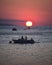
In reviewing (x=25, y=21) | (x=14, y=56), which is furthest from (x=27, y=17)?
(x=14, y=56)

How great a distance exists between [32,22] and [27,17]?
0.29 ft

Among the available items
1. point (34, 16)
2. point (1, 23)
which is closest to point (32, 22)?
point (34, 16)

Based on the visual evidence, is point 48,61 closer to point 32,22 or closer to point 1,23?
point 32,22

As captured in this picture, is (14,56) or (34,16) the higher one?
(34,16)

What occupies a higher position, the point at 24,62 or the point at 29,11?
the point at 29,11

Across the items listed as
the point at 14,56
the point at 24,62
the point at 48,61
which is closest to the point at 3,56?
the point at 14,56

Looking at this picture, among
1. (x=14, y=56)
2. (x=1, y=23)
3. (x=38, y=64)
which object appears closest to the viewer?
(x=38, y=64)

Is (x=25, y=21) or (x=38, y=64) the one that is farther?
(x=25, y=21)

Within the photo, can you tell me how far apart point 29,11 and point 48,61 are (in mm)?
631

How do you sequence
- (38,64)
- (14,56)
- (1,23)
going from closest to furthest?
(38,64) → (1,23) → (14,56)

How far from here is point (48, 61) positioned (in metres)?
3.07

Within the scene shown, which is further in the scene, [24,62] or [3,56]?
[3,56]

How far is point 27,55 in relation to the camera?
3473 millimetres

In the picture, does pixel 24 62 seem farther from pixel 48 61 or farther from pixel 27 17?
pixel 27 17
